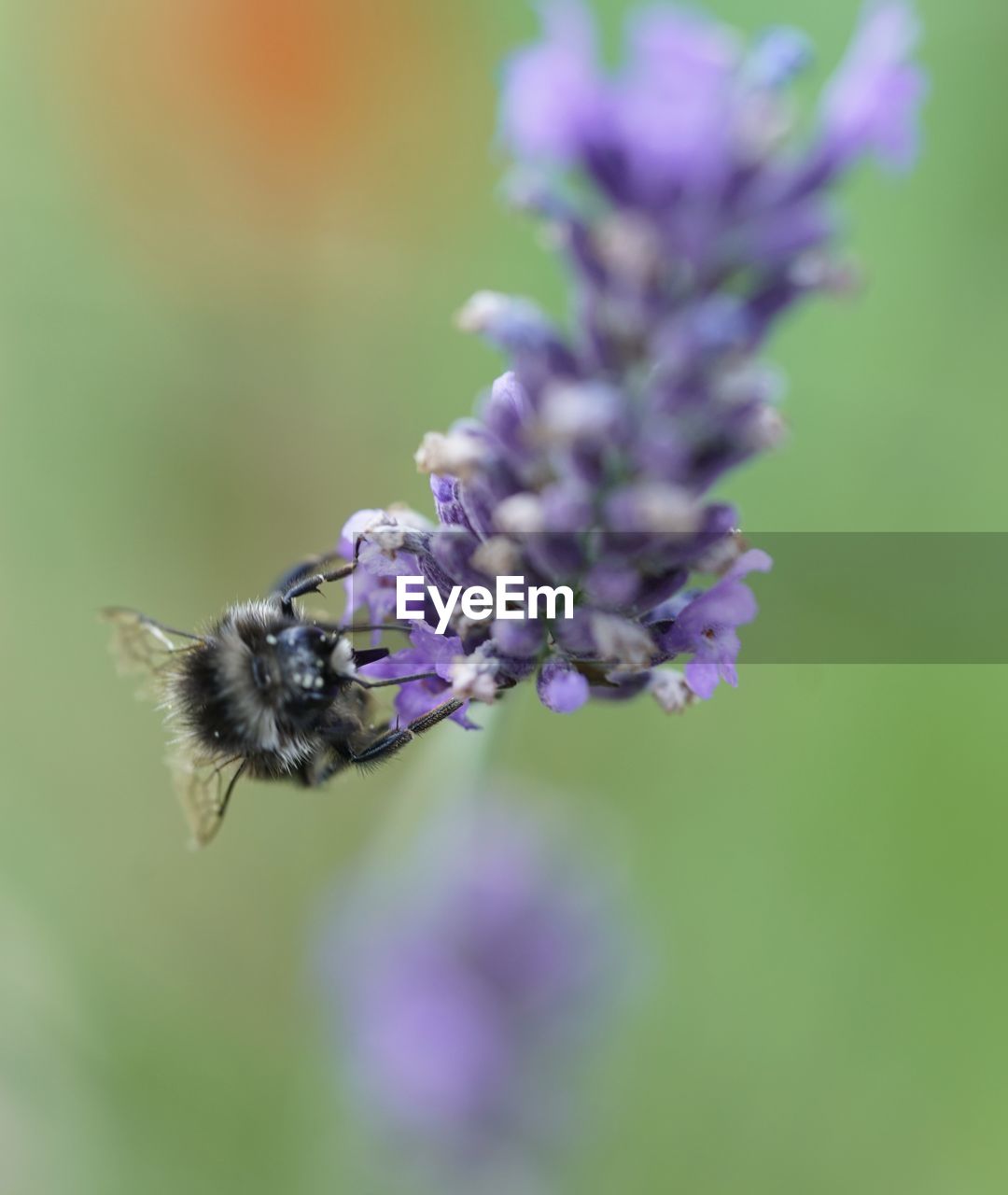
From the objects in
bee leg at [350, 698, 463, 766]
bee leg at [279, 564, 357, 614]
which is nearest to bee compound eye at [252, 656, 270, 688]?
bee leg at [279, 564, 357, 614]

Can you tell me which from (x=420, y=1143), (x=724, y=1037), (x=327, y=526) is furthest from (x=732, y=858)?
(x=327, y=526)

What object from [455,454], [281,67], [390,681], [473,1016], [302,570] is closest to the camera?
[455,454]

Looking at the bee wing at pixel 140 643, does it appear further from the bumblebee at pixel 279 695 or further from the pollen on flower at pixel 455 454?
Result: the pollen on flower at pixel 455 454

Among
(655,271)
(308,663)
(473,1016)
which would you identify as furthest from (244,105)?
(655,271)

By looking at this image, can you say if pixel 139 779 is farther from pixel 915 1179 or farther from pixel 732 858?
pixel 915 1179

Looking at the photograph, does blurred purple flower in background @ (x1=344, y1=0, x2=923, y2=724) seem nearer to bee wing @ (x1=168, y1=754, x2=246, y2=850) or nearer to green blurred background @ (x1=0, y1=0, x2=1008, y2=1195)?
bee wing @ (x1=168, y1=754, x2=246, y2=850)

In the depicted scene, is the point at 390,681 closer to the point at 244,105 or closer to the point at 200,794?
the point at 200,794
